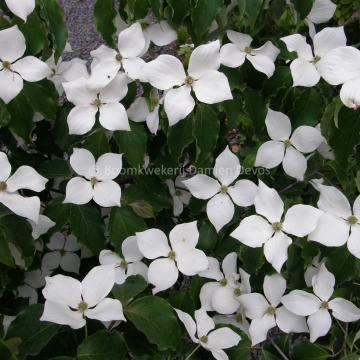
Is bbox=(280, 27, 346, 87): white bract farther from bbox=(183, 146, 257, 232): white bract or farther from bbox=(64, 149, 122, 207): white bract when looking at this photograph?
bbox=(64, 149, 122, 207): white bract

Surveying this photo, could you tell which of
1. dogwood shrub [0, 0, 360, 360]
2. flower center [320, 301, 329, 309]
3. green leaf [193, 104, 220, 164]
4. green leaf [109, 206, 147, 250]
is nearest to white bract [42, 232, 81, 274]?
dogwood shrub [0, 0, 360, 360]

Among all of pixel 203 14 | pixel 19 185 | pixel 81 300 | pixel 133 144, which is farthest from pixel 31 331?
pixel 203 14

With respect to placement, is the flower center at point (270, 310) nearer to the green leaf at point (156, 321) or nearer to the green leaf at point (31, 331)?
the green leaf at point (156, 321)

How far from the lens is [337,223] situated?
846 millimetres

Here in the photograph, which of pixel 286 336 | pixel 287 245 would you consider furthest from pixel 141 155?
pixel 286 336

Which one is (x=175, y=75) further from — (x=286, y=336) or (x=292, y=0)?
(x=286, y=336)

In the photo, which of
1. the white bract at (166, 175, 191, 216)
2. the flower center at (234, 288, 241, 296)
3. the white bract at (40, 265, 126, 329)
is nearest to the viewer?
the white bract at (40, 265, 126, 329)

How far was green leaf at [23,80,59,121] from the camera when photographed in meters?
0.87

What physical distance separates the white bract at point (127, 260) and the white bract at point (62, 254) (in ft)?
0.61

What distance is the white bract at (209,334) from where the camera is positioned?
0.85 metres

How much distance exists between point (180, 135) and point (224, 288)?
297 millimetres

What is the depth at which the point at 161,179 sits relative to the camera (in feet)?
3.34

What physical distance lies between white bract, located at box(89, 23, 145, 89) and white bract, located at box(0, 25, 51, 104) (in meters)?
0.09

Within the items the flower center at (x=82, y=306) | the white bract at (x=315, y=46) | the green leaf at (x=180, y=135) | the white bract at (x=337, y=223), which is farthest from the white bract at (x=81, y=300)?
the white bract at (x=315, y=46)
